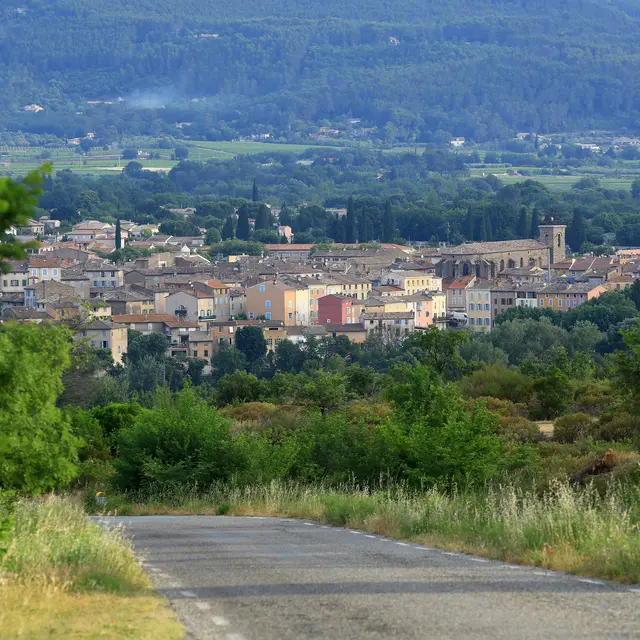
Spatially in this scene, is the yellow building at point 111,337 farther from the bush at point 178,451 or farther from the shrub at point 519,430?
the bush at point 178,451

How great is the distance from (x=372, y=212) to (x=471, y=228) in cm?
975

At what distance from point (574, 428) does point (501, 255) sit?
107 m

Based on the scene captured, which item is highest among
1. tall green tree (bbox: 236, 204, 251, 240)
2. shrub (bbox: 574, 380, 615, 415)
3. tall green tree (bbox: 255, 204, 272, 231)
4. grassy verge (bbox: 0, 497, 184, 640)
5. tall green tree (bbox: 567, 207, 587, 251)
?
tall green tree (bbox: 255, 204, 272, 231)

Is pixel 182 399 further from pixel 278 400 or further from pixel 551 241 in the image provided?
pixel 551 241

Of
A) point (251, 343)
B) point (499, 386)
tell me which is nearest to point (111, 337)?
point (251, 343)

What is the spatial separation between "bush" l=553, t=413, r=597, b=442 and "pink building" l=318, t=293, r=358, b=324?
248 ft

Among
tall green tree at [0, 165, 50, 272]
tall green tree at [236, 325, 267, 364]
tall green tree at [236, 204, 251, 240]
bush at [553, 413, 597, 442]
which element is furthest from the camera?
tall green tree at [236, 204, 251, 240]

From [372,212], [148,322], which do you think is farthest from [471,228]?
[148,322]

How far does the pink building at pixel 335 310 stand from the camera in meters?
102

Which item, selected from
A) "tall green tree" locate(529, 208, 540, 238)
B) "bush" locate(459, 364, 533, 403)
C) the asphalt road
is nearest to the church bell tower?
"tall green tree" locate(529, 208, 540, 238)

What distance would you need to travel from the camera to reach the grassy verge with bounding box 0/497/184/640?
905 centimetres

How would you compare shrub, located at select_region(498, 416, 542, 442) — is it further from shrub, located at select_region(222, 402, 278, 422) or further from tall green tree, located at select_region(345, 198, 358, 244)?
tall green tree, located at select_region(345, 198, 358, 244)

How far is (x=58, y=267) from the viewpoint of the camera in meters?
120

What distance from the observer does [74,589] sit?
10109 millimetres
